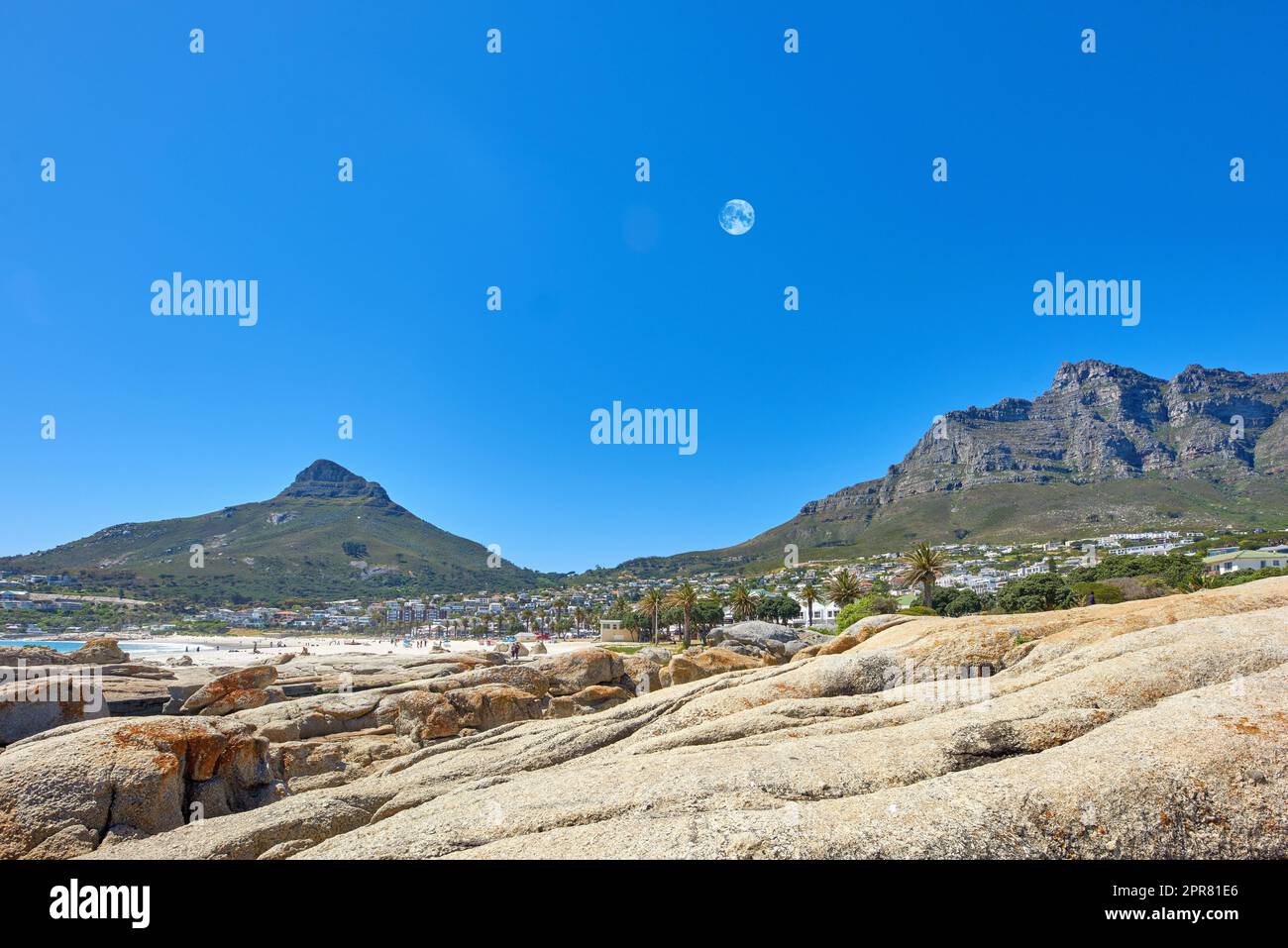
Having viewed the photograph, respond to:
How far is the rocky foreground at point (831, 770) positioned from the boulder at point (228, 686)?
14.7 m

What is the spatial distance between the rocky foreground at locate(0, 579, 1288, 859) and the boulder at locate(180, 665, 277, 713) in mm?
14738

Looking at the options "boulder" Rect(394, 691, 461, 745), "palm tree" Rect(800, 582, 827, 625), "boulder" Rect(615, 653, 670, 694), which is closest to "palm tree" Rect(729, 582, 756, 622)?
"palm tree" Rect(800, 582, 827, 625)

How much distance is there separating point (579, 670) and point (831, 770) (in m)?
32.3

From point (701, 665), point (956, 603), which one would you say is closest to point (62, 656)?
point (701, 665)

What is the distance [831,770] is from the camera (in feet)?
34.0

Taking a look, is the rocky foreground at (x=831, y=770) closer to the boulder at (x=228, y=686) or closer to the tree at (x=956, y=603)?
the boulder at (x=228, y=686)

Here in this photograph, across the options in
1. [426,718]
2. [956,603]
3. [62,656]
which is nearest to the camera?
[426,718]

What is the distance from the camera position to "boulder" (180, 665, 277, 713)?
112 ft

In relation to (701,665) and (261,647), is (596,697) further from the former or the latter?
(261,647)

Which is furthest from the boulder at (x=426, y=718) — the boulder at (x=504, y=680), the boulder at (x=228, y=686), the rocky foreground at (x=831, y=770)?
the boulder at (x=228, y=686)

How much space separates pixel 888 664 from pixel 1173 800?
1170 centimetres

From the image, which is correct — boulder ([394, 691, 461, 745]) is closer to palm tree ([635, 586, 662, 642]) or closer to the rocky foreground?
the rocky foreground
